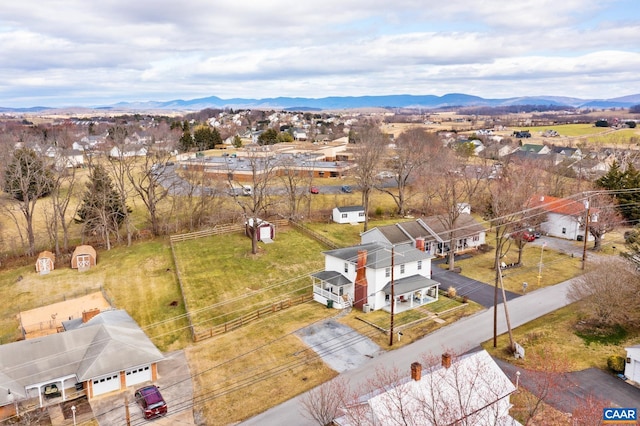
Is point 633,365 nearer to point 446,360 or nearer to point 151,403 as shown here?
point 446,360

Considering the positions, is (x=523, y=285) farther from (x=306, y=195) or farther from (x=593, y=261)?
(x=306, y=195)

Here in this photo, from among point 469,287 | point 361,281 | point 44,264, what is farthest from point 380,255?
point 44,264

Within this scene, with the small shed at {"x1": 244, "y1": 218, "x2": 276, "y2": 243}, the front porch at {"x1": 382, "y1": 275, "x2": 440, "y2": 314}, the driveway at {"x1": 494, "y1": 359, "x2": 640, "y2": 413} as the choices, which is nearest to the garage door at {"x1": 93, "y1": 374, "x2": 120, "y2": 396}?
the front porch at {"x1": 382, "y1": 275, "x2": 440, "y2": 314}

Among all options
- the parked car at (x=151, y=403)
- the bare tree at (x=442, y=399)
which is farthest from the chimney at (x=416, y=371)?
the parked car at (x=151, y=403)

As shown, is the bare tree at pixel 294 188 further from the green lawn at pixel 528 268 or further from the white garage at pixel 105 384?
the white garage at pixel 105 384

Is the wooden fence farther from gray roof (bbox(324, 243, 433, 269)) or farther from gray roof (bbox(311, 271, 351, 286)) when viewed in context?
gray roof (bbox(324, 243, 433, 269))

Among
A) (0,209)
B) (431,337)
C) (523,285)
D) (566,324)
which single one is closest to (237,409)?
(431,337)
